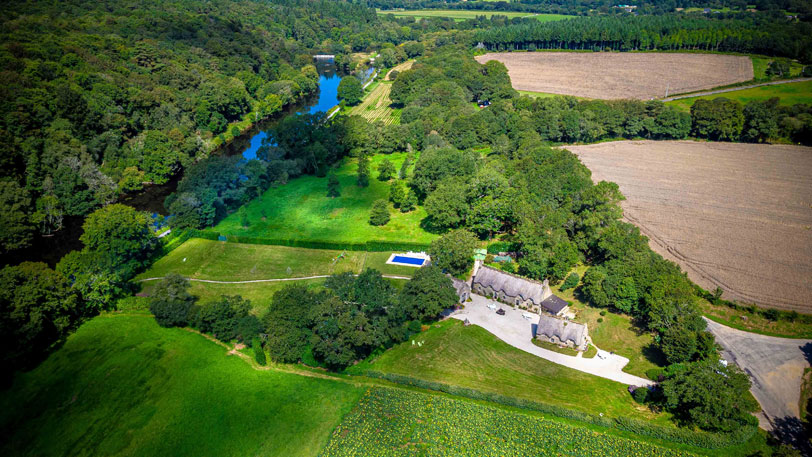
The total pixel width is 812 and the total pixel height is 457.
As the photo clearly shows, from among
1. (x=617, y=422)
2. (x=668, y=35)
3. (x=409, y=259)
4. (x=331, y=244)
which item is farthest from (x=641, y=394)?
(x=668, y=35)

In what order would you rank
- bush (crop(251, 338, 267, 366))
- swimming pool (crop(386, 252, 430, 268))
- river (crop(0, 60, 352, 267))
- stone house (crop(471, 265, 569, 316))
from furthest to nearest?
river (crop(0, 60, 352, 267)) < swimming pool (crop(386, 252, 430, 268)) < stone house (crop(471, 265, 569, 316)) < bush (crop(251, 338, 267, 366))

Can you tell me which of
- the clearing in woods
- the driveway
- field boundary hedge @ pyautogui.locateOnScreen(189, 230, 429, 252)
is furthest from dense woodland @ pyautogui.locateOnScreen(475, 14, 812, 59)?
field boundary hedge @ pyautogui.locateOnScreen(189, 230, 429, 252)

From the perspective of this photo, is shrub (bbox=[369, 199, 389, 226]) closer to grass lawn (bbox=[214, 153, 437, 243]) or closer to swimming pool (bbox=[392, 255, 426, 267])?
grass lawn (bbox=[214, 153, 437, 243])

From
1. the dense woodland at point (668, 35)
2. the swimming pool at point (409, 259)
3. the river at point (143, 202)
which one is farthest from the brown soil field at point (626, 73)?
the swimming pool at point (409, 259)

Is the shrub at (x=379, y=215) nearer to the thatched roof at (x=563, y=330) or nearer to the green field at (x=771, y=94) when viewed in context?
the thatched roof at (x=563, y=330)

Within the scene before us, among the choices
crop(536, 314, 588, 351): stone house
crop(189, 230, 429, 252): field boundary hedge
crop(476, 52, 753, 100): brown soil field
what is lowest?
crop(536, 314, 588, 351): stone house

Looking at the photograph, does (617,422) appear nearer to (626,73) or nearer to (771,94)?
(771,94)

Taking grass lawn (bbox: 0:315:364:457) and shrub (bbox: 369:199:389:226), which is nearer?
grass lawn (bbox: 0:315:364:457)
